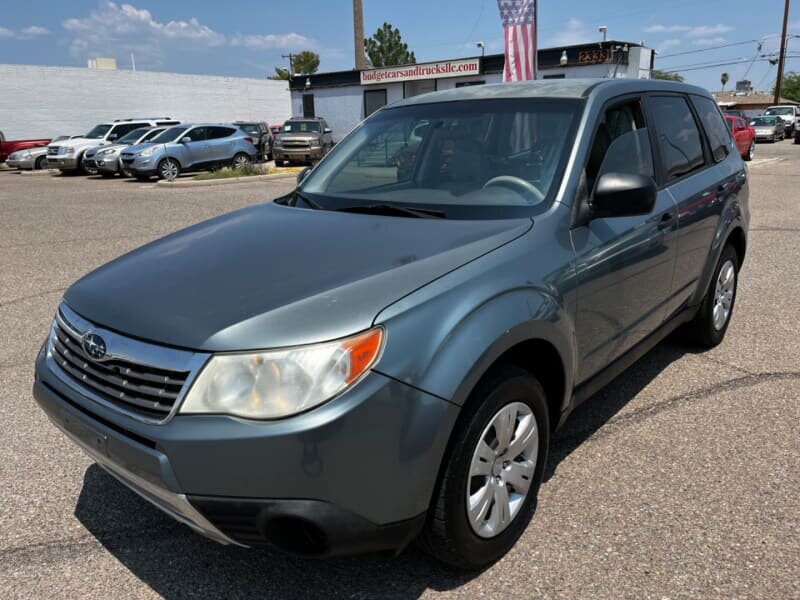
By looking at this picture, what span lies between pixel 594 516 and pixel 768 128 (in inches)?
1560

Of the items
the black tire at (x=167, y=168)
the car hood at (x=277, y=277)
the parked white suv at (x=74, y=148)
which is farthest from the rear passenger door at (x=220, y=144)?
the car hood at (x=277, y=277)

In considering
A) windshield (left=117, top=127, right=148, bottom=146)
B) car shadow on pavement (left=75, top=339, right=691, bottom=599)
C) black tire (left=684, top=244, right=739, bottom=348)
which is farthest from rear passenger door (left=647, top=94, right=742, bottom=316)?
windshield (left=117, top=127, right=148, bottom=146)

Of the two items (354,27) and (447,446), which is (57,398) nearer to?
(447,446)

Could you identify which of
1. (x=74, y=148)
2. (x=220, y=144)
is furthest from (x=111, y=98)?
(x=220, y=144)

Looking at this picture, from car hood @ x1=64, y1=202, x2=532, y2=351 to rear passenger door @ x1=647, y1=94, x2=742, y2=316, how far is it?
157 cm

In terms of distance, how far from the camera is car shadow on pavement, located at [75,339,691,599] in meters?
2.46

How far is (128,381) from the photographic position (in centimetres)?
215

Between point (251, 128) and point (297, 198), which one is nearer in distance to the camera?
point (297, 198)

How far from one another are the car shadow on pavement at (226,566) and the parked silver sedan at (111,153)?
1971cm

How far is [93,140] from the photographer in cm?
2398

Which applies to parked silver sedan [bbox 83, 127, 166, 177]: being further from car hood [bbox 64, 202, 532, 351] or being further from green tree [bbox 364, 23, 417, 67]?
green tree [bbox 364, 23, 417, 67]

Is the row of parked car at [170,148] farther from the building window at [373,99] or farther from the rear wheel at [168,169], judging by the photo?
the building window at [373,99]

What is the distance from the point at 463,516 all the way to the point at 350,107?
114 ft

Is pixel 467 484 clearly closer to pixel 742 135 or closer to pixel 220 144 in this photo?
pixel 220 144
